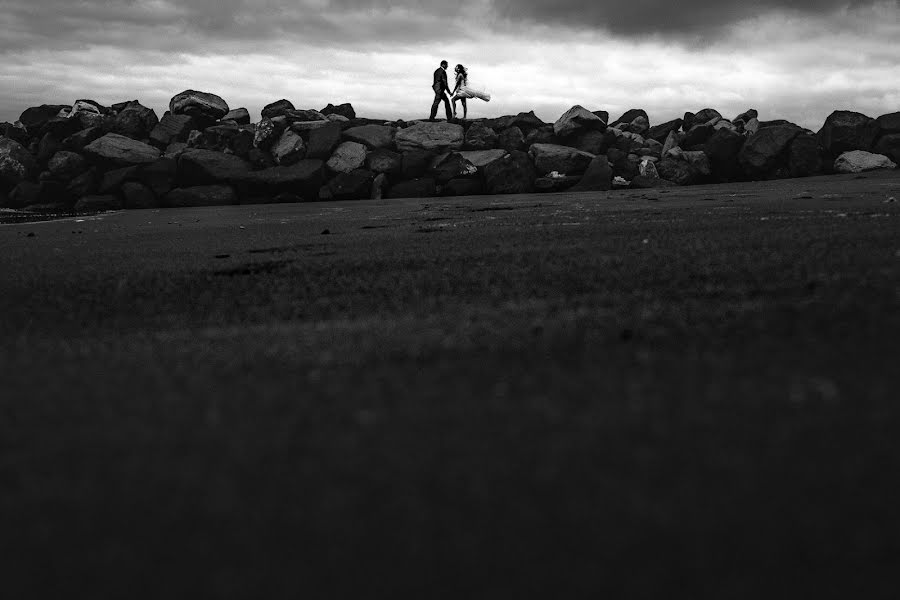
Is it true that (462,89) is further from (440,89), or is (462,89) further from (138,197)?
(138,197)

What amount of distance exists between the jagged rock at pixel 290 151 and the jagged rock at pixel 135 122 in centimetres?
365

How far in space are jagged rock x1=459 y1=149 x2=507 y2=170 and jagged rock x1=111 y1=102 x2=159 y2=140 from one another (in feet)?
23.6

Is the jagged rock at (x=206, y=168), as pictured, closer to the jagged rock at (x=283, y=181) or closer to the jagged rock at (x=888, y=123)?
the jagged rock at (x=283, y=181)

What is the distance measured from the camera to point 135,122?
17766 mm

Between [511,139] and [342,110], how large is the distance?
5112 millimetres

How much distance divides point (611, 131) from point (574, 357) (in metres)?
16.4

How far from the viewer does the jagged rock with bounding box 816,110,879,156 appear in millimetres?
16953

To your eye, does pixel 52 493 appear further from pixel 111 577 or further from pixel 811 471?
pixel 811 471

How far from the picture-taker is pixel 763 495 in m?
1.00

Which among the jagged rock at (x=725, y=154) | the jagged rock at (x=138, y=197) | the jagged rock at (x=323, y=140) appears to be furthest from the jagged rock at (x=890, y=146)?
the jagged rock at (x=138, y=197)

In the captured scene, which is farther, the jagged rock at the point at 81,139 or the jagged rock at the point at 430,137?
the jagged rock at the point at 81,139

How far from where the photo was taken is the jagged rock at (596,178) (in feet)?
48.1

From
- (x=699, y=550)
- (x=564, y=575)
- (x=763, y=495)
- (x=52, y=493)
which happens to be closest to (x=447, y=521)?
(x=564, y=575)

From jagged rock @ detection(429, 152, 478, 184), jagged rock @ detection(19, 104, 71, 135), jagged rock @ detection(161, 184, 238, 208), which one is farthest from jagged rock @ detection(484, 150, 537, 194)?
jagged rock @ detection(19, 104, 71, 135)
